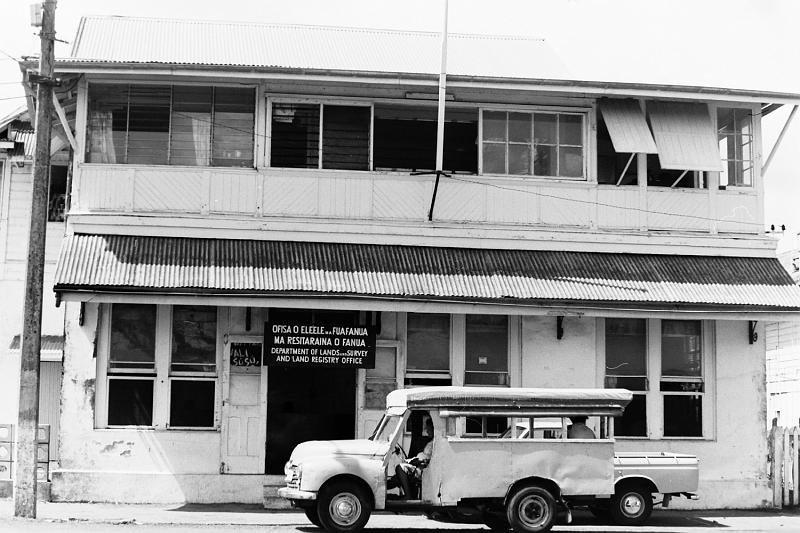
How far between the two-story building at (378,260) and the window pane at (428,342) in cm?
4

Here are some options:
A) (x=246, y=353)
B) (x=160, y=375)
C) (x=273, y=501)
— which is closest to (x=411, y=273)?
(x=246, y=353)

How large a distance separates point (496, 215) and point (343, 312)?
3.11 m

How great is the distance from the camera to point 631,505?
56.4 ft

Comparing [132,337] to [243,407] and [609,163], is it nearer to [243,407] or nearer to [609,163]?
[243,407]

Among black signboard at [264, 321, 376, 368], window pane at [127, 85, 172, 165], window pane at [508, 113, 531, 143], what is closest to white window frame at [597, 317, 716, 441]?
window pane at [508, 113, 531, 143]

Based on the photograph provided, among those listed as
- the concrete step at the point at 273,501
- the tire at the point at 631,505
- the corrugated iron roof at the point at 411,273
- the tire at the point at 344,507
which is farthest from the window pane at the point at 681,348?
the tire at the point at 344,507

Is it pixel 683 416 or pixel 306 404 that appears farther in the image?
pixel 683 416

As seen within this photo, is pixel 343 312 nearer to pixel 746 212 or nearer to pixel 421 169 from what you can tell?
pixel 421 169

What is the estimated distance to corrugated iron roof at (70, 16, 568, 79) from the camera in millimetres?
21531

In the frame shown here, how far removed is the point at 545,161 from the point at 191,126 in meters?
6.11

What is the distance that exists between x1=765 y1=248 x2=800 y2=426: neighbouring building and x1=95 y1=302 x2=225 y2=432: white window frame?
1869 centimetres

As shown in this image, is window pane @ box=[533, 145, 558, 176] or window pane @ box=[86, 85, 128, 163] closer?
window pane @ box=[86, 85, 128, 163]

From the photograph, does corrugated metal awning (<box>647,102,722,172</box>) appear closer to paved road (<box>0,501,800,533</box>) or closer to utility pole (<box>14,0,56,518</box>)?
paved road (<box>0,501,800,533</box>)

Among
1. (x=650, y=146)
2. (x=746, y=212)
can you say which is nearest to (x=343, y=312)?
(x=650, y=146)
